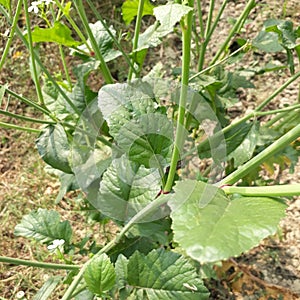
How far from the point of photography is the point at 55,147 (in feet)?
3.80

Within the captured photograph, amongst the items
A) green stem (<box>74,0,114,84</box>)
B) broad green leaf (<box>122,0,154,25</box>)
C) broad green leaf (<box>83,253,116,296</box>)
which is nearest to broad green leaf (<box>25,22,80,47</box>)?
green stem (<box>74,0,114,84</box>)

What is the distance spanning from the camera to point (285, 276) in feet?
5.47

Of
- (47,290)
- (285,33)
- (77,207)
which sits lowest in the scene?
(77,207)

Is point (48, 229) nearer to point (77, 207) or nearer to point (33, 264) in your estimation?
point (33, 264)

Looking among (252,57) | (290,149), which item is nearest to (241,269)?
(290,149)

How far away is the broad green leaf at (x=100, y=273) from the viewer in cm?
92

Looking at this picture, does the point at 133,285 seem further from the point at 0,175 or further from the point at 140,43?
the point at 0,175

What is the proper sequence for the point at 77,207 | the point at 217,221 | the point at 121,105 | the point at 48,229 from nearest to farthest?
the point at 217,221 < the point at 121,105 < the point at 48,229 < the point at 77,207

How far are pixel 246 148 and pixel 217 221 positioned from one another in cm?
57

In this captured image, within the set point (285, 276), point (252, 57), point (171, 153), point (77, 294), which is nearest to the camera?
point (171, 153)

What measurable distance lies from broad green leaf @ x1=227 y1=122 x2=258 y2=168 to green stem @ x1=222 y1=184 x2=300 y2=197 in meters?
0.39

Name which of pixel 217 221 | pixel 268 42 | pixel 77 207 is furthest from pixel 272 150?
pixel 77 207

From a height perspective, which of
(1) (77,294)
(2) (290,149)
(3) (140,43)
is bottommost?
(1) (77,294)

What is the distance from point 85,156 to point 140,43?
0.33m
